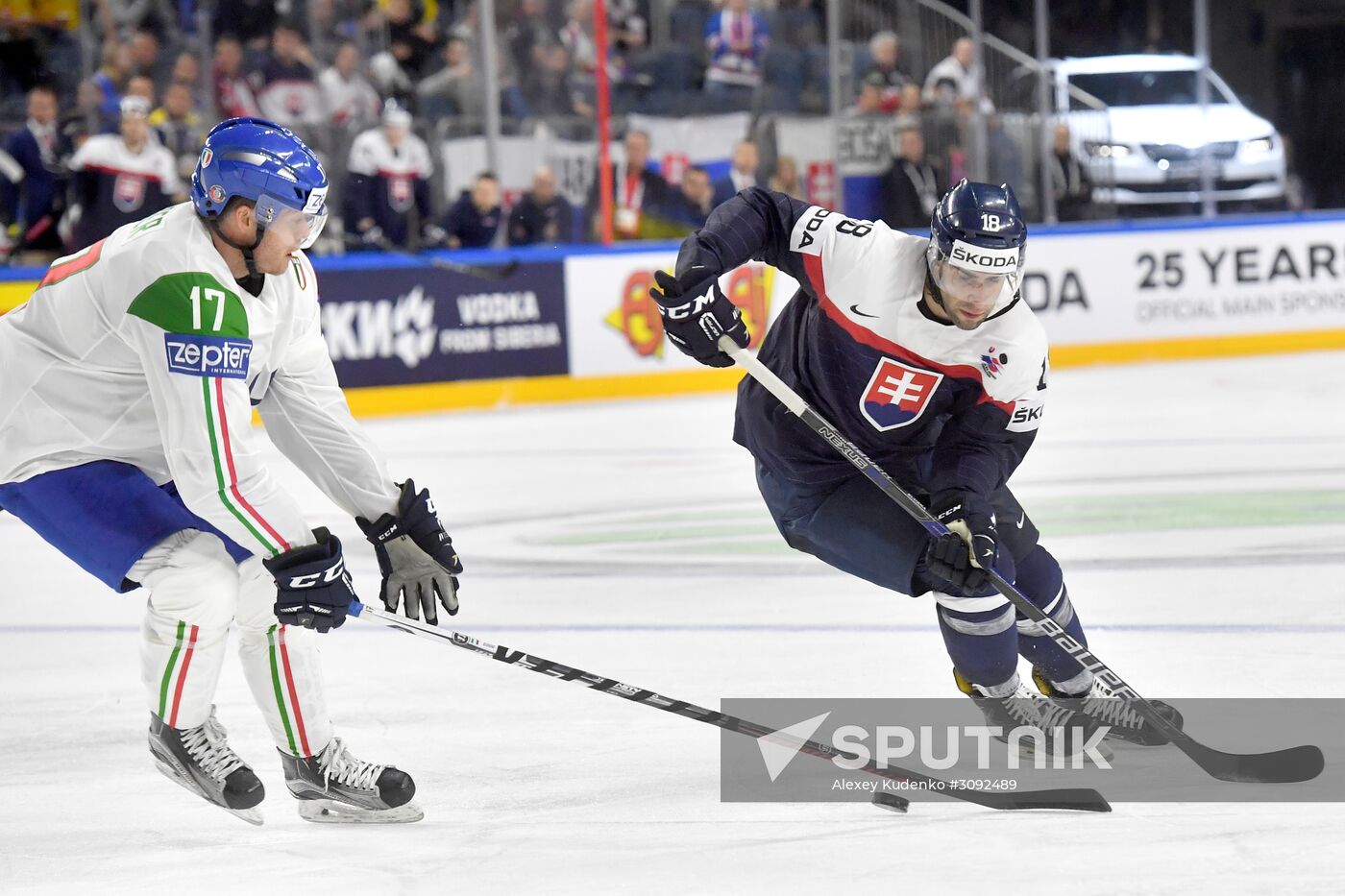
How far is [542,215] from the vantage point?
9.70m

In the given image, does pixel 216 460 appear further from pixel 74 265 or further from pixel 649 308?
pixel 649 308

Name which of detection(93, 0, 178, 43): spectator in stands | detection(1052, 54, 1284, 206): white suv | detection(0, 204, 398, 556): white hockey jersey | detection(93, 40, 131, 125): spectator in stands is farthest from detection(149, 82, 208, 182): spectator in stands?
detection(0, 204, 398, 556): white hockey jersey

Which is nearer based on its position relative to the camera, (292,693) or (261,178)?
(261,178)

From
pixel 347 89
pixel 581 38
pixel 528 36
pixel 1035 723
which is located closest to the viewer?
pixel 1035 723

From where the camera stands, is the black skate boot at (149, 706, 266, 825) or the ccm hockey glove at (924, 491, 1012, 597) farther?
the ccm hockey glove at (924, 491, 1012, 597)

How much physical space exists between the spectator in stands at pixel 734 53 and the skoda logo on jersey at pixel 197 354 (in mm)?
7690

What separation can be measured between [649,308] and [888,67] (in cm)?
211

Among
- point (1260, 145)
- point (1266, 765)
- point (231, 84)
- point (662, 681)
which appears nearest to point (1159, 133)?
point (1260, 145)

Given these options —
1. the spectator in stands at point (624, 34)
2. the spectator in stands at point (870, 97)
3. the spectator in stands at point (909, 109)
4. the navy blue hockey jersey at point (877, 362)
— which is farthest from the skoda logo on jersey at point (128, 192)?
the navy blue hockey jersey at point (877, 362)

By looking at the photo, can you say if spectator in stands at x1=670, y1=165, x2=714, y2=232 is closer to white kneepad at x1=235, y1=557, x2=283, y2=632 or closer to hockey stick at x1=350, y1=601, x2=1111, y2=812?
hockey stick at x1=350, y1=601, x2=1111, y2=812

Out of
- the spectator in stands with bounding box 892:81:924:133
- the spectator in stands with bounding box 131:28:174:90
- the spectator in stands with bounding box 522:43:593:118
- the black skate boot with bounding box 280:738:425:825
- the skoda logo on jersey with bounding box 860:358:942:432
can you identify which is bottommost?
the black skate boot with bounding box 280:738:425:825

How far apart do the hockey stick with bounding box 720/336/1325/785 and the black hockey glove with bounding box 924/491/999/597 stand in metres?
0.02

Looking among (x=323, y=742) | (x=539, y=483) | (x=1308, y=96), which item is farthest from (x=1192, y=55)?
(x=323, y=742)

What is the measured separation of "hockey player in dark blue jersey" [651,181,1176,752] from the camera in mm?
3299
